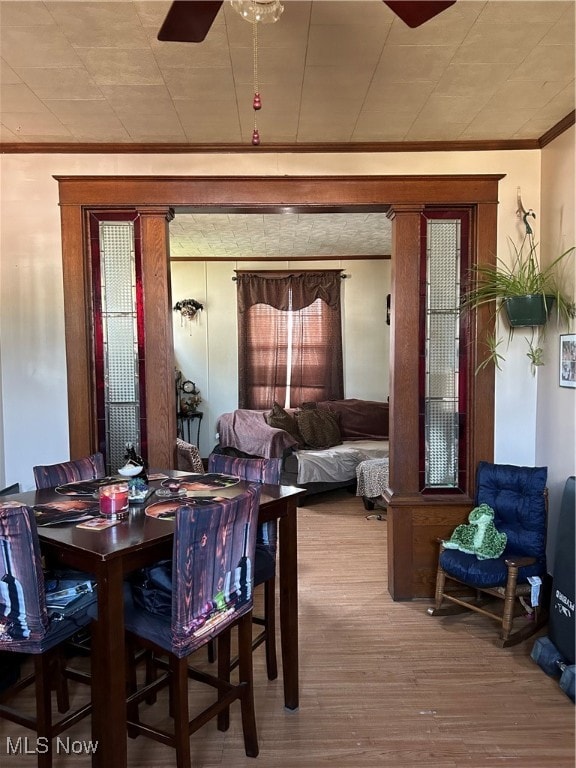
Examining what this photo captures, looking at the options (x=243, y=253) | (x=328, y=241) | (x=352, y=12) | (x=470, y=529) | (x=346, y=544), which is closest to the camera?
(x=352, y=12)

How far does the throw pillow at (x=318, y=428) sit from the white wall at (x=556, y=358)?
2.69 meters

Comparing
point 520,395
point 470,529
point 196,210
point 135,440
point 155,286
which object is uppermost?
point 196,210

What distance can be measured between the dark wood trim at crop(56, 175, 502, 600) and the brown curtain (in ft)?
11.2

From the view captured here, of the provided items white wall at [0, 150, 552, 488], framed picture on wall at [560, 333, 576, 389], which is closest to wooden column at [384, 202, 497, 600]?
white wall at [0, 150, 552, 488]

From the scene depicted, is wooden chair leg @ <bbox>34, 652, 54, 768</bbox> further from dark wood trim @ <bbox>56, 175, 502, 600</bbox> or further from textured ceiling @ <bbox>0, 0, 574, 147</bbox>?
textured ceiling @ <bbox>0, 0, 574, 147</bbox>

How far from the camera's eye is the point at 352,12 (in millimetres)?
1890

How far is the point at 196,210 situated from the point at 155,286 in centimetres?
56

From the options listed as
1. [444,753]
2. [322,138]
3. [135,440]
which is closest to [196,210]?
[322,138]

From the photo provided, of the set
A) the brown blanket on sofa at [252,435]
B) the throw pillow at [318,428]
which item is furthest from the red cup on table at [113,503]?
the throw pillow at [318,428]

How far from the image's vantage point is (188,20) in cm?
140

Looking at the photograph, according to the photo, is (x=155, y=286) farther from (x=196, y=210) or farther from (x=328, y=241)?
(x=328, y=241)

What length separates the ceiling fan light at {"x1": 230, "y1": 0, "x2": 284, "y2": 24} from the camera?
1.42 m

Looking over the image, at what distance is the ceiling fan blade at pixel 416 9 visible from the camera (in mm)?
1308

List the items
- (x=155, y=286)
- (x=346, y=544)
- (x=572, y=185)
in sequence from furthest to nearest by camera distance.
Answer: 1. (x=346, y=544)
2. (x=155, y=286)
3. (x=572, y=185)
